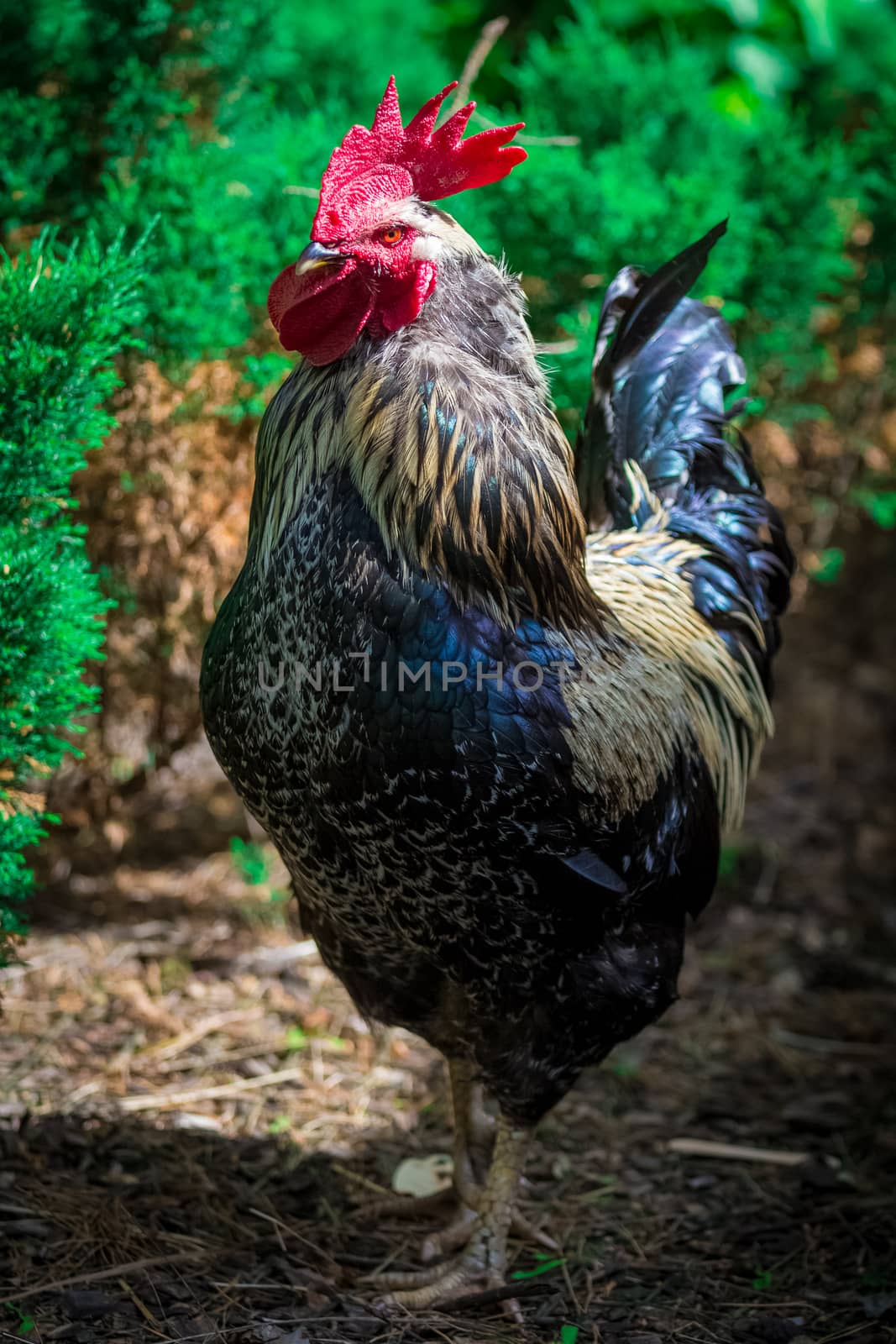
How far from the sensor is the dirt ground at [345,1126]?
2764 mm

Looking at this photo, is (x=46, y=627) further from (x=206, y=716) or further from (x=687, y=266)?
(x=687, y=266)

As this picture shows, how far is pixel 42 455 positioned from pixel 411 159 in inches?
43.3

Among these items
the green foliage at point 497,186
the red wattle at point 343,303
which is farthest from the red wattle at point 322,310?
the green foliage at point 497,186

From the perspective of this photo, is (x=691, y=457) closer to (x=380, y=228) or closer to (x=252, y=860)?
(x=380, y=228)

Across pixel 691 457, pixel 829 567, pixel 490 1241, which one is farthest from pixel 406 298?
pixel 829 567

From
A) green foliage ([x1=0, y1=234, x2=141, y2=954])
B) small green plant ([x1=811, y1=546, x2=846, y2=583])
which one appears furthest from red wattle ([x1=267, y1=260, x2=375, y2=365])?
small green plant ([x1=811, y1=546, x2=846, y2=583])

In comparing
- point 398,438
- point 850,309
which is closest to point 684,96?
point 850,309

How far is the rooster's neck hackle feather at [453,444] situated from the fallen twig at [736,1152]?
199cm

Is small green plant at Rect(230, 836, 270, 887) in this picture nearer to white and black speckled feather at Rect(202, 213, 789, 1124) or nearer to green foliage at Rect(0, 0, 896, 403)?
white and black speckled feather at Rect(202, 213, 789, 1124)

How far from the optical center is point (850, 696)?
6.64 metres

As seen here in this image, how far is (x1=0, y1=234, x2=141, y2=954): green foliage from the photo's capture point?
2686 mm

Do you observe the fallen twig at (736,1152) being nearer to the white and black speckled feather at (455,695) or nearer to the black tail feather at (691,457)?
the white and black speckled feather at (455,695)

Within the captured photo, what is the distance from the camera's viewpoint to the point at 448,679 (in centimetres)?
231

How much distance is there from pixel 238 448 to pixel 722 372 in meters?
1.62
